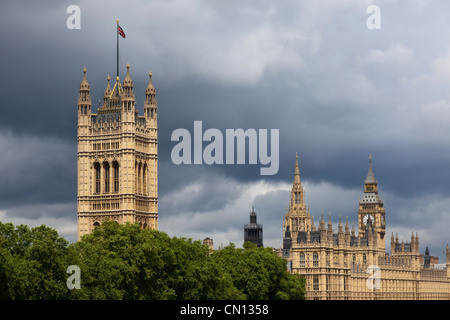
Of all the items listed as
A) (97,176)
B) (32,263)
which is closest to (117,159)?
(97,176)

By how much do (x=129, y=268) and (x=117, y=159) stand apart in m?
88.0

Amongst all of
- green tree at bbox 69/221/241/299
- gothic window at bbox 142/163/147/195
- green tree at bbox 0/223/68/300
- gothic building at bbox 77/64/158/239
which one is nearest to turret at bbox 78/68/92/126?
gothic building at bbox 77/64/158/239

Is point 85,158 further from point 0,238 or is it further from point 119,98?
point 0,238

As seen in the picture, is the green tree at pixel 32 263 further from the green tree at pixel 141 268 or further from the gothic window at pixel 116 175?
the gothic window at pixel 116 175

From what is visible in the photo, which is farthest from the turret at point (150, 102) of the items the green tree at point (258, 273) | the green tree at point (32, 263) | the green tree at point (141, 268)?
the green tree at point (32, 263)

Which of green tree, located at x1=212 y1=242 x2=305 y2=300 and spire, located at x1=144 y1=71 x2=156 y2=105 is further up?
spire, located at x1=144 y1=71 x2=156 y2=105

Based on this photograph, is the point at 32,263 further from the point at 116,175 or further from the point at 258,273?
the point at 116,175

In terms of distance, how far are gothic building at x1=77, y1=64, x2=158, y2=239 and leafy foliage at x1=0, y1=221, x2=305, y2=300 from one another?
40.1 metres

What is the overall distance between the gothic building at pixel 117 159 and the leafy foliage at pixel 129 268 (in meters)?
40.1

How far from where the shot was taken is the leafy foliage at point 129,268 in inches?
3516

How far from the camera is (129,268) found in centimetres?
10675

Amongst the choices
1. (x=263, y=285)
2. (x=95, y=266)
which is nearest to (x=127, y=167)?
(x=263, y=285)

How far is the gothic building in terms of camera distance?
192125 mm

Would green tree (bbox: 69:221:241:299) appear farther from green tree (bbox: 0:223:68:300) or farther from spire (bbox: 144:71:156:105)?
spire (bbox: 144:71:156:105)
